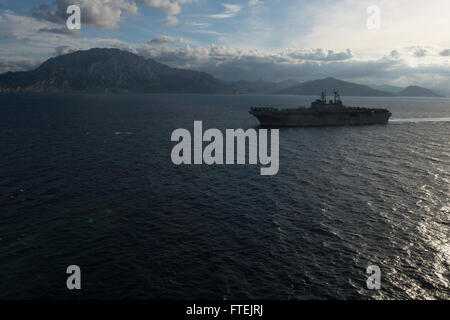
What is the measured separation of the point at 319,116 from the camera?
381 feet

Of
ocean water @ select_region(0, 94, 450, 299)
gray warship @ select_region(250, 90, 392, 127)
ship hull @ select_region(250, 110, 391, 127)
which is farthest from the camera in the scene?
gray warship @ select_region(250, 90, 392, 127)

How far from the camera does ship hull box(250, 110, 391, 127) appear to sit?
111 meters

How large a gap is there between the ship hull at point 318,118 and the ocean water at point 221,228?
51.5 meters

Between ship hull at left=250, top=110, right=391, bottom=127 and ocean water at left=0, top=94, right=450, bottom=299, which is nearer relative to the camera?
ocean water at left=0, top=94, right=450, bottom=299

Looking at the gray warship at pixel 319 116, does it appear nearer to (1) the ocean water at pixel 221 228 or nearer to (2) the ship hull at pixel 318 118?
(2) the ship hull at pixel 318 118

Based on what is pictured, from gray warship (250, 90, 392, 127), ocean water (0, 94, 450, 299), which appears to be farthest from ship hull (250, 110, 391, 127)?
ocean water (0, 94, 450, 299)

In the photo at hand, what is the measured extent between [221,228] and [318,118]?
95.5 meters

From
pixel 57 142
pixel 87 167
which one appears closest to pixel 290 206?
pixel 87 167

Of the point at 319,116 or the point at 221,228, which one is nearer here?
the point at 221,228

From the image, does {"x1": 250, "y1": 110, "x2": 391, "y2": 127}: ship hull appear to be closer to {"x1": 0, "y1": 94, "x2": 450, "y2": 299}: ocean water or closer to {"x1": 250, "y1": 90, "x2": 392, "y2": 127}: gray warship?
{"x1": 250, "y1": 90, "x2": 392, "y2": 127}: gray warship

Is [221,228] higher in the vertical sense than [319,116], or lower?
lower

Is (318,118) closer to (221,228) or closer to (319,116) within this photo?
(319,116)

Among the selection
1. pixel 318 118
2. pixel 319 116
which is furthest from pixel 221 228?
pixel 319 116

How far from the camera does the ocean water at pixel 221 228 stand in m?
23.1
